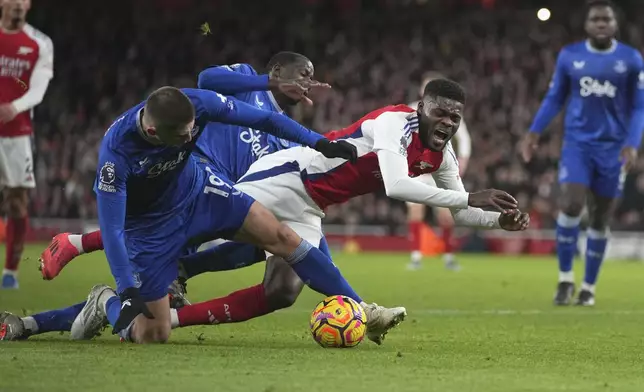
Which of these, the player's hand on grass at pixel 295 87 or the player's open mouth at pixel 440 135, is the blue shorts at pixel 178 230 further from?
the player's open mouth at pixel 440 135

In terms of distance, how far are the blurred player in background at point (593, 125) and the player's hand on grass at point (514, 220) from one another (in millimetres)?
4056

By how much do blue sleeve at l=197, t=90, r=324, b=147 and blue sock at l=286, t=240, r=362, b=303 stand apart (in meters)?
0.62

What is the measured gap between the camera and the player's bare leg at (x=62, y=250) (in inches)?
268

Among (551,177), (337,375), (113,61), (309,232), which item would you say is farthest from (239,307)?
(113,61)

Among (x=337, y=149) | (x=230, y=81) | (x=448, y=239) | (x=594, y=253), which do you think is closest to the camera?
(x=337, y=149)

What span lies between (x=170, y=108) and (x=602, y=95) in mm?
5703

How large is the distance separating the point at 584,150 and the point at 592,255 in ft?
3.08

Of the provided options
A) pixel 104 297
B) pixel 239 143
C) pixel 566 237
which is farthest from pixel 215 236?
pixel 566 237

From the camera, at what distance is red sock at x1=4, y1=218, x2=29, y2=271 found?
35.8ft

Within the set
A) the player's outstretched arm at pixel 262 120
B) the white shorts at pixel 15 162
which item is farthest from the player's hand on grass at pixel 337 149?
the white shorts at pixel 15 162

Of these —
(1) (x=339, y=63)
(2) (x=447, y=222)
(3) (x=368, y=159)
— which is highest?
(1) (x=339, y=63)

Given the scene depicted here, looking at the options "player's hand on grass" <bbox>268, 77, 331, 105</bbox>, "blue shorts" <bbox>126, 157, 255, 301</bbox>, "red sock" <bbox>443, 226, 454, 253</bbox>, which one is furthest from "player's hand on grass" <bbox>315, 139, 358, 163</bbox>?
"red sock" <bbox>443, 226, 454, 253</bbox>

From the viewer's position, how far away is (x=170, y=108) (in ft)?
19.8

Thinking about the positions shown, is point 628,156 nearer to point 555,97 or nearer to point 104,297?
point 555,97
